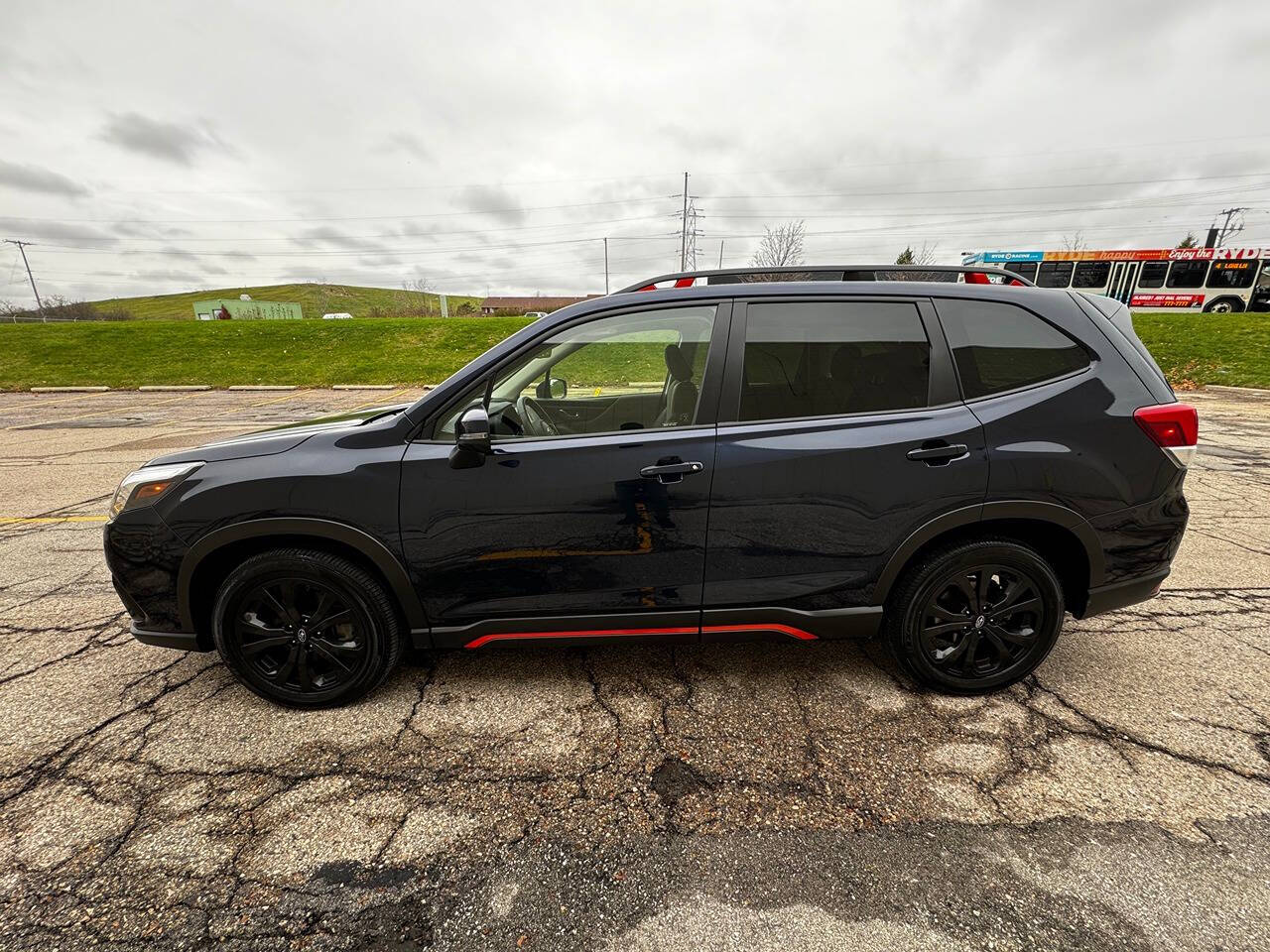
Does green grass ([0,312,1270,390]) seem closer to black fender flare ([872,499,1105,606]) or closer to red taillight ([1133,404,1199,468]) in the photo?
red taillight ([1133,404,1199,468])

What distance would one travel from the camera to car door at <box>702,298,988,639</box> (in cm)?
229

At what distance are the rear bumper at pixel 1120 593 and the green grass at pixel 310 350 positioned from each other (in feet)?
52.2

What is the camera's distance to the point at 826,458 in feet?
7.50

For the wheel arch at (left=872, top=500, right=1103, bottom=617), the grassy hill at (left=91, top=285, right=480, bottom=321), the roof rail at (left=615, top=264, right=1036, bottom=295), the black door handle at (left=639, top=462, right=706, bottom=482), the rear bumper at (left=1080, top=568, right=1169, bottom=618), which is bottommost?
the rear bumper at (left=1080, top=568, right=1169, bottom=618)

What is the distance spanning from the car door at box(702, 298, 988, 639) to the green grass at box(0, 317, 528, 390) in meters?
16.3

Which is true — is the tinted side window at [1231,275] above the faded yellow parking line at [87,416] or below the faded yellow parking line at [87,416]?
above

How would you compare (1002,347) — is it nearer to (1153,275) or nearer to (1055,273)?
(1055,273)

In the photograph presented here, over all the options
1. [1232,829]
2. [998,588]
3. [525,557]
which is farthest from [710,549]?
[1232,829]

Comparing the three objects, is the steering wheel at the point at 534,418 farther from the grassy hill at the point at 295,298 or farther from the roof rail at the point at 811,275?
the grassy hill at the point at 295,298

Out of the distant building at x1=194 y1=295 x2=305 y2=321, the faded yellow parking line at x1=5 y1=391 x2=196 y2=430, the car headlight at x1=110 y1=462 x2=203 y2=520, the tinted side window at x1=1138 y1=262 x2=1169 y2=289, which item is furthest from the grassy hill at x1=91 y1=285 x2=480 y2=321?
the car headlight at x1=110 y1=462 x2=203 y2=520

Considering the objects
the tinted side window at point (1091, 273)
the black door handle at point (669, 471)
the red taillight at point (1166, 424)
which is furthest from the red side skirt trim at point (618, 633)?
the tinted side window at point (1091, 273)

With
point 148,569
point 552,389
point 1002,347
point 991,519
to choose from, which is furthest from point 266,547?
point 1002,347

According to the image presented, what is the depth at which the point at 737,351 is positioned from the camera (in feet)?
7.78

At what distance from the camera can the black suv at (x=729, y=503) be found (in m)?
2.27
